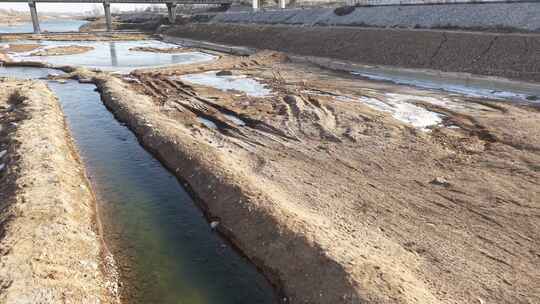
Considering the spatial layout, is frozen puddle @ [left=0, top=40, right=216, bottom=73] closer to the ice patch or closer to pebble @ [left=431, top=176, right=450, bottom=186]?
the ice patch

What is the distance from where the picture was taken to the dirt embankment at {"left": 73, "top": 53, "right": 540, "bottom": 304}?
8.75 m

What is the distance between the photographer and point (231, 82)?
31.3 meters

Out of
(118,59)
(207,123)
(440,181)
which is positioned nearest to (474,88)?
(440,181)

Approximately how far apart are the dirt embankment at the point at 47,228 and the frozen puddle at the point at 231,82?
46.0 ft

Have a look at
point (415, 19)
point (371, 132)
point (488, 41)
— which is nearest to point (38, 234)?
point (371, 132)

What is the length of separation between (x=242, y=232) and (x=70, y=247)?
447 centimetres

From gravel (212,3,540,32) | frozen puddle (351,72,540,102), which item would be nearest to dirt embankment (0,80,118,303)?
frozen puddle (351,72,540,102)

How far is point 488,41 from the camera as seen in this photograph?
1238 inches

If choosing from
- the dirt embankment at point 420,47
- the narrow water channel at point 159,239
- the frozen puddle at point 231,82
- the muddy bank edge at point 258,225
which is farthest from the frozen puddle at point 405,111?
the narrow water channel at point 159,239

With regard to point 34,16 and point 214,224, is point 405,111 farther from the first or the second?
point 34,16

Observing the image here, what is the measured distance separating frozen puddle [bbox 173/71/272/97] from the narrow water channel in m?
11.4

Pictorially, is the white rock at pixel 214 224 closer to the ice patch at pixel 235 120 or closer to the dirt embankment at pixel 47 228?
the dirt embankment at pixel 47 228

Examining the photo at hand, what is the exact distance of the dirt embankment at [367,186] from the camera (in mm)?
8750

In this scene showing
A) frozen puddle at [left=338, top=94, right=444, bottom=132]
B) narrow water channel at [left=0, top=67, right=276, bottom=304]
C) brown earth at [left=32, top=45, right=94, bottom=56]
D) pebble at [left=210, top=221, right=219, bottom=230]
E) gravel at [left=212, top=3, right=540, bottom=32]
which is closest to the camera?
narrow water channel at [left=0, top=67, right=276, bottom=304]
